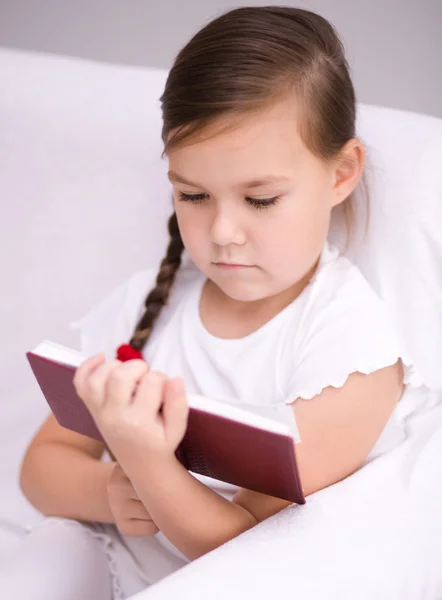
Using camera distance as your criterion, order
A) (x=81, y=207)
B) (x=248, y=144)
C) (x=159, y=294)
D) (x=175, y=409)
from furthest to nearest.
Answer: (x=81, y=207) < (x=159, y=294) < (x=248, y=144) < (x=175, y=409)

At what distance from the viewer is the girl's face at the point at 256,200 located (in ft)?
2.42

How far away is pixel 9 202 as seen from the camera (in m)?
1.24

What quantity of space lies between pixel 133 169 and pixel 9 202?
0.72 ft

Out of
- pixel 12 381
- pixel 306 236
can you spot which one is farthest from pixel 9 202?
pixel 306 236

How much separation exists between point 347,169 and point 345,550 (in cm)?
41

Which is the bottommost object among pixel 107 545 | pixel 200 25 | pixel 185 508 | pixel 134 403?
pixel 107 545

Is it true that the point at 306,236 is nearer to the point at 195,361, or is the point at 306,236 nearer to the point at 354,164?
the point at 354,164

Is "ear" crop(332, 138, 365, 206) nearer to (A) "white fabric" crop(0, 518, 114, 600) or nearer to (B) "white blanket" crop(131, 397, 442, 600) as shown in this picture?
(B) "white blanket" crop(131, 397, 442, 600)

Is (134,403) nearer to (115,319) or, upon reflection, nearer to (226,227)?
(226,227)

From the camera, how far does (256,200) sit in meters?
0.76

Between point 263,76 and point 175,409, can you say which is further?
point 263,76

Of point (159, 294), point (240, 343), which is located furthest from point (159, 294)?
point (240, 343)

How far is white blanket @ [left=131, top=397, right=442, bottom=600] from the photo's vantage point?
0.62m

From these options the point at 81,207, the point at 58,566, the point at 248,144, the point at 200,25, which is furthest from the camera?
the point at 200,25
